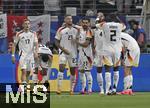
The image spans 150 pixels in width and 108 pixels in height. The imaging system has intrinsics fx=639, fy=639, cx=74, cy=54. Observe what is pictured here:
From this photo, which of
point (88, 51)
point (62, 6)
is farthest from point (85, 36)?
point (62, 6)

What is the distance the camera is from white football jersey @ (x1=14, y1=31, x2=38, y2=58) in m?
19.6

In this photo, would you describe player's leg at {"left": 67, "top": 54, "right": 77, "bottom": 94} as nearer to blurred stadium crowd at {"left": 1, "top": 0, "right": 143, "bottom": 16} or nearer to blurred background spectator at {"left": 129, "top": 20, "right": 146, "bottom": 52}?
blurred background spectator at {"left": 129, "top": 20, "right": 146, "bottom": 52}

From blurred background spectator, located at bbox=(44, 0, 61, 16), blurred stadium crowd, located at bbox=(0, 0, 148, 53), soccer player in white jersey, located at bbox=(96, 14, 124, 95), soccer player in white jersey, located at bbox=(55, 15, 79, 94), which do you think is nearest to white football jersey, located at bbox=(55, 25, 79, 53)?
soccer player in white jersey, located at bbox=(55, 15, 79, 94)

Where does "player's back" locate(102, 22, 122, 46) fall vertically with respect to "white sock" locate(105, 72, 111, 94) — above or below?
above

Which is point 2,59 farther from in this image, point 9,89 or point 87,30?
point 9,89

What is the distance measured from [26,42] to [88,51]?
2.09 m

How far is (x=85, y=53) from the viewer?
20391 millimetres

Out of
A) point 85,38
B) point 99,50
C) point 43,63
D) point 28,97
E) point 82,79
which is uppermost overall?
point 85,38

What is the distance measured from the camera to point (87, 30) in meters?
20.2

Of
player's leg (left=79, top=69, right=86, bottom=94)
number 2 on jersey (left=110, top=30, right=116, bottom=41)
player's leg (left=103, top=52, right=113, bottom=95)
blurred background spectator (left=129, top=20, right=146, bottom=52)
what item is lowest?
player's leg (left=79, top=69, right=86, bottom=94)

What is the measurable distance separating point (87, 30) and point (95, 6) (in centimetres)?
791

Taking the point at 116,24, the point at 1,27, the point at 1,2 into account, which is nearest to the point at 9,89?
the point at 116,24

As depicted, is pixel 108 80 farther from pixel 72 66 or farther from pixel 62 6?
pixel 62 6

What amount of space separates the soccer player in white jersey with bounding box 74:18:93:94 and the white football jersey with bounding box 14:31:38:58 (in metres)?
1.45
